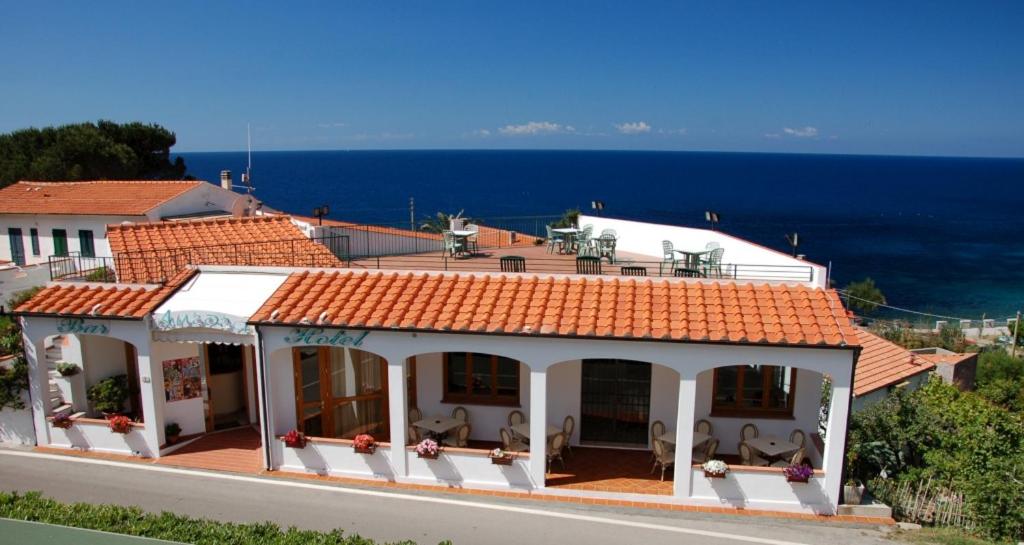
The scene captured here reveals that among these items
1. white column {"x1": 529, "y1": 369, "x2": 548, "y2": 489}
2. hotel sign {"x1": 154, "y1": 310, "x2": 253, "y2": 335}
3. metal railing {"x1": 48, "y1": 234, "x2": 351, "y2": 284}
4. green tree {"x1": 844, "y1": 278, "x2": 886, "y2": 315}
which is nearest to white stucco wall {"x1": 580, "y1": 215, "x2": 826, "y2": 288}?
white column {"x1": 529, "y1": 369, "x2": 548, "y2": 489}

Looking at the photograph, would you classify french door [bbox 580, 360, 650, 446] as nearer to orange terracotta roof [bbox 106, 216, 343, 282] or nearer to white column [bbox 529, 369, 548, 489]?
white column [bbox 529, 369, 548, 489]

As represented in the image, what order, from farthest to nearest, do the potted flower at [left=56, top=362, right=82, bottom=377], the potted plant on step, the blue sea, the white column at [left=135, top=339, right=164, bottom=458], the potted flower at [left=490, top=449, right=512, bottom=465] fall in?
the blue sea
the potted plant on step
the potted flower at [left=56, top=362, right=82, bottom=377]
the white column at [left=135, top=339, right=164, bottom=458]
the potted flower at [left=490, top=449, right=512, bottom=465]

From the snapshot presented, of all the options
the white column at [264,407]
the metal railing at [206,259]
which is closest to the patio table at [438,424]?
the white column at [264,407]

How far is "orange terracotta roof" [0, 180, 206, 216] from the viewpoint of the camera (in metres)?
29.2

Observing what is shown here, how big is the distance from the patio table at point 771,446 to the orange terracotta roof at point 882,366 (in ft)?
16.7

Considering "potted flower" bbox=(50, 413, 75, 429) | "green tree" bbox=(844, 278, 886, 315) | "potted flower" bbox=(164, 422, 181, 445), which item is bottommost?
"green tree" bbox=(844, 278, 886, 315)

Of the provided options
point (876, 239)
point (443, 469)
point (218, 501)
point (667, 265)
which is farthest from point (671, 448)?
point (876, 239)

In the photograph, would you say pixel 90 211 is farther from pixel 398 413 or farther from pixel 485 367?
pixel 398 413

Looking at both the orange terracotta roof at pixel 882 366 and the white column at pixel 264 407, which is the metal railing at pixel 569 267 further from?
the orange terracotta roof at pixel 882 366

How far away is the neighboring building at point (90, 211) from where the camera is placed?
28.9 meters

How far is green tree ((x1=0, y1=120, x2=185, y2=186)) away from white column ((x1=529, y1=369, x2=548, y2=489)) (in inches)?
1646

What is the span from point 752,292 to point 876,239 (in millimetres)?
112572

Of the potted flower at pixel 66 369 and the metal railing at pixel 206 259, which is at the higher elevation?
the metal railing at pixel 206 259

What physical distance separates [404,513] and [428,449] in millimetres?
1305
